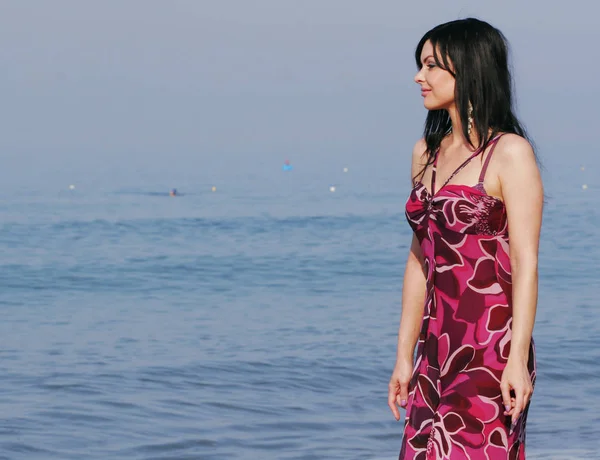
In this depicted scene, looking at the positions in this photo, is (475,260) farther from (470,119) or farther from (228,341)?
(228,341)

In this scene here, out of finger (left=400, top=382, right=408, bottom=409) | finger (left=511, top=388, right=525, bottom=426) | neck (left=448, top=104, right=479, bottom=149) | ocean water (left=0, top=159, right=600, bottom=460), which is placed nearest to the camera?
finger (left=511, top=388, right=525, bottom=426)

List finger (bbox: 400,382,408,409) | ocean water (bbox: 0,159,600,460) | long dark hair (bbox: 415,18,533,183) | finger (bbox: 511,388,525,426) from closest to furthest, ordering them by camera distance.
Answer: finger (bbox: 511,388,525,426), long dark hair (bbox: 415,18,533,183), finger (bbox: 400,382,408,409), ocean water (bbox: 0,159,600,460)

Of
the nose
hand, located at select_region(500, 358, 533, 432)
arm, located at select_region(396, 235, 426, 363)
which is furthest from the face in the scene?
hand, located at select_region(500, 358, 533, 432)

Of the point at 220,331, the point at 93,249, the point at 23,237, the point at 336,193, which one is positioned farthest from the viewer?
the point at 336,193

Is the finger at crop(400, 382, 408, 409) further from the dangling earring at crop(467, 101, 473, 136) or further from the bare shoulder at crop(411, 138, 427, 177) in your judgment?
the dangling earring at crop(467, 101, 473, 136)

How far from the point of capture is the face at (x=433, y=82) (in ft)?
11.2

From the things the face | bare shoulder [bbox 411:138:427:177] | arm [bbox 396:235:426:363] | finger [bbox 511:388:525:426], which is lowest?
finger [bbox 511:388:525:426]

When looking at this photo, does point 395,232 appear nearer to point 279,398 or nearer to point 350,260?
point 350,260

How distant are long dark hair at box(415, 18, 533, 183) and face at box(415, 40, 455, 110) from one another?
2 centimetres

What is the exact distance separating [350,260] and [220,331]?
28.9 feet

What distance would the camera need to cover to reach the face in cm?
341

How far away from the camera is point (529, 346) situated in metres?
3.29

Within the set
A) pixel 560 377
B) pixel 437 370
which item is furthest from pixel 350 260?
pixel 437 370

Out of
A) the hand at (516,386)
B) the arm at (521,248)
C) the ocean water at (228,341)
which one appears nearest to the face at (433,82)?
the arm at (521,248)
